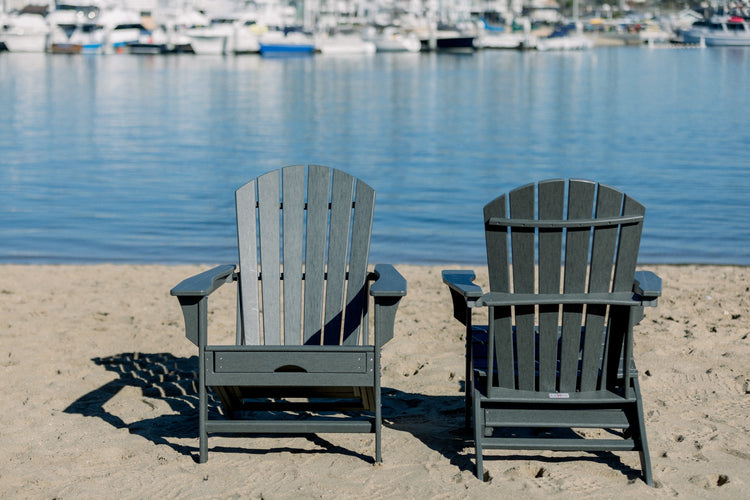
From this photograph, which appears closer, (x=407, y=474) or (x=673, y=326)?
(x=407, y=474)

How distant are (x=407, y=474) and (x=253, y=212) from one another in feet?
4.37

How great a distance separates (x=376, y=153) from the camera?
17.5m

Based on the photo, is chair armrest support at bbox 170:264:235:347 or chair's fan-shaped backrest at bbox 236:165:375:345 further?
chair's fan-shaped backrest at bbox 236:165:375:345

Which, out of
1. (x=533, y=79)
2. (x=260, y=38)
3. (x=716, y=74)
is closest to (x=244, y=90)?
(x=533, y=79)

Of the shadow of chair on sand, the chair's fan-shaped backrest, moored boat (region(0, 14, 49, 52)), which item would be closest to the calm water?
the shadow of chair on sand

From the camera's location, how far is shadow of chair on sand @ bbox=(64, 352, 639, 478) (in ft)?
11.8

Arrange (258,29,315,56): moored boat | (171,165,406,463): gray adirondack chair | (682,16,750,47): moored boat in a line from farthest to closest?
(682,16,750,47): moored boat, (258,29,315,56): moored boat, (171,165,406,463): gray adirondack chair

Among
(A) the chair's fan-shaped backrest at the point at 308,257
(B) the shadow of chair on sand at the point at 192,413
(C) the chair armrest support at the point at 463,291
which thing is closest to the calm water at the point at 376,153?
(B) the shadow of chair on sand at the point at 192,413

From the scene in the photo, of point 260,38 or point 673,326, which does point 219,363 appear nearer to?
point 673,326

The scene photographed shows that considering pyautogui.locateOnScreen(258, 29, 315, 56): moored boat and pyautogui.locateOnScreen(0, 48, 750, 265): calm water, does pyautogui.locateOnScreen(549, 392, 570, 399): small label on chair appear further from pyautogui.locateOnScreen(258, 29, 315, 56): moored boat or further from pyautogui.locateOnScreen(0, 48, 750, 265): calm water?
pyautogui.locateOnScreen(258, 29, 315, 56): moored boat

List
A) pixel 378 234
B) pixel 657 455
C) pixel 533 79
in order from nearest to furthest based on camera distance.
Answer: pixel 657 455 < pixel 378 234 < pixel 533 79

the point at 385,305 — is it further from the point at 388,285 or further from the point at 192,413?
the point at 192,413

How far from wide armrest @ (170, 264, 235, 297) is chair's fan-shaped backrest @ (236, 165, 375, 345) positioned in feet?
0.59

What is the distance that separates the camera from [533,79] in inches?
1674
